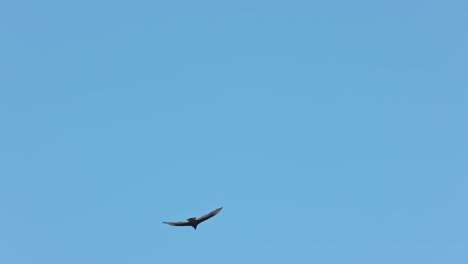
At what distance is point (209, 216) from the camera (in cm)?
9694

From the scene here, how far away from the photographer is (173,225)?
95.8 metres

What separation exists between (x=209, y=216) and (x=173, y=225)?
368cm
